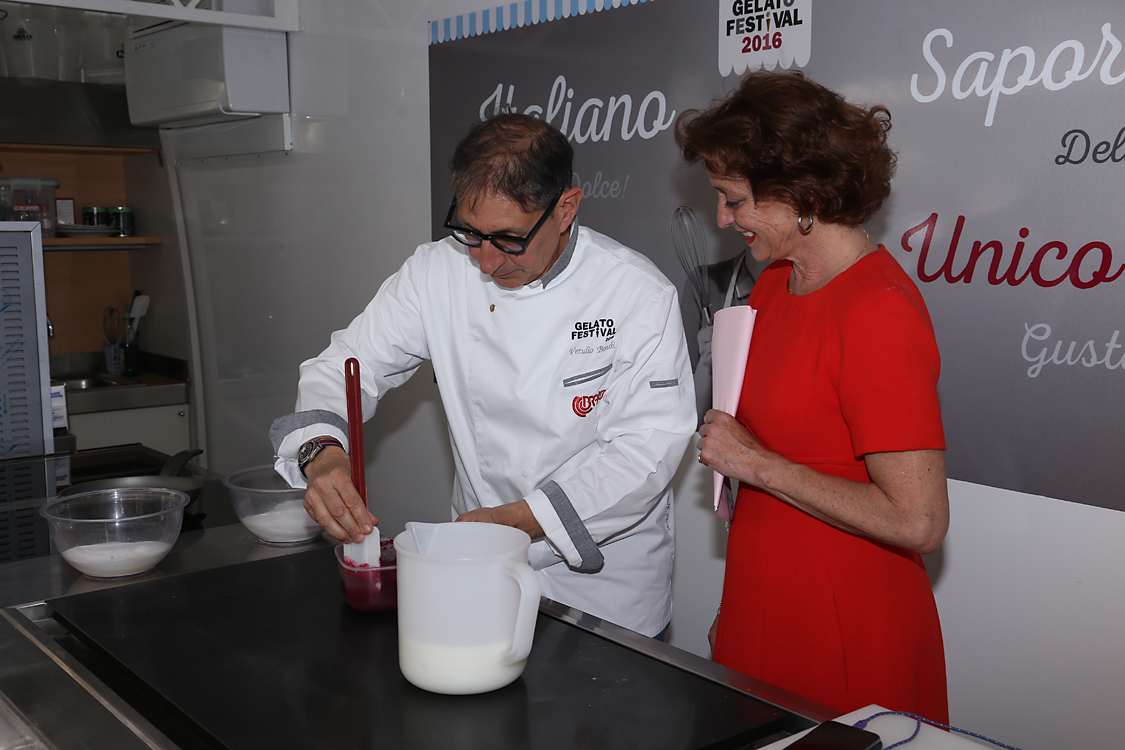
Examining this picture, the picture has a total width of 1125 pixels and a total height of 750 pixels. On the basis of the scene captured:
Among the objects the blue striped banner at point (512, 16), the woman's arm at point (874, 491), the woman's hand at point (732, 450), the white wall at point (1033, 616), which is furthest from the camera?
the blue striped banner at point (512, 16)

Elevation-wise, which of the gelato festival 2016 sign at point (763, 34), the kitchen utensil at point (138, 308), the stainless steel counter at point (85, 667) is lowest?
the stainless steel counter at point (85, 667)

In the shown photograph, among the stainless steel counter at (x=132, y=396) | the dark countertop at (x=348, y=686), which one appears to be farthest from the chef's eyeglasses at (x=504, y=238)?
the stainless steel counter at (x=132, y=396)

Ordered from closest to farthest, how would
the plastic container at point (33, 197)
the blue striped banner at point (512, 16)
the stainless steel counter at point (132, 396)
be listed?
1. the blue striped banner at point (512, 16)
2. the stainless steel counter at point (132, 396)
3. the plastic container at point (33, 197)

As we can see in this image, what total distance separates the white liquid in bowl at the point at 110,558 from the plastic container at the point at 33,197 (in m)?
2.76

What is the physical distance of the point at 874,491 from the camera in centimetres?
111

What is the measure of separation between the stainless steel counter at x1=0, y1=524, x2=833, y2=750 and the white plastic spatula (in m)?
0.06

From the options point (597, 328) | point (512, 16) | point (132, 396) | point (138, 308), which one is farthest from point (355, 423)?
point (138, 308)

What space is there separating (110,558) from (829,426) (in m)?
0.89

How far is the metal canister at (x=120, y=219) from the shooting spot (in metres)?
3.86

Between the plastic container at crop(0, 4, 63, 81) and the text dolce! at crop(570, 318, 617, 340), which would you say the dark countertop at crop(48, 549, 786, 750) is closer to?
the text dolce! at crop(570, 318, 617, 340)

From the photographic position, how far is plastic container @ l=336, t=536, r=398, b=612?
968mm

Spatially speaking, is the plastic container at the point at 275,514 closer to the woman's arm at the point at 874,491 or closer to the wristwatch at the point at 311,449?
the wristwatch at the point at 311,449

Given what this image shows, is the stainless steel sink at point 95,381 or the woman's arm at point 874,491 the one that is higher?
the woman's arm at point 874,491

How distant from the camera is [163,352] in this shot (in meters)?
3.95
